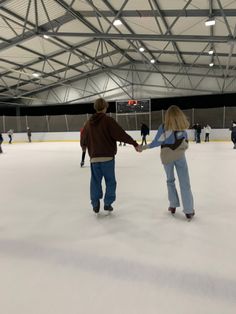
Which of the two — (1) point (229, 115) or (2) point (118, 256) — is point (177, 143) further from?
(1) point (229, 115)

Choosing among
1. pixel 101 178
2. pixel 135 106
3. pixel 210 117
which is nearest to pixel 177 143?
pixel 101 178

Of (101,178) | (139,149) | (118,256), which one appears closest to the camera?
(118,256)

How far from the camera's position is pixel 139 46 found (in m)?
15.6

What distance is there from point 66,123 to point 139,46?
9201 millimetres

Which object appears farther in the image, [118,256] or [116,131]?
[116,131]

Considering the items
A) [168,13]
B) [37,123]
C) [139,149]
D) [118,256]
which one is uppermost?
[168,13]

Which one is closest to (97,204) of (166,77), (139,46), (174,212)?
(174,212)

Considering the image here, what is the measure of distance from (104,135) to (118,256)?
1414 mm

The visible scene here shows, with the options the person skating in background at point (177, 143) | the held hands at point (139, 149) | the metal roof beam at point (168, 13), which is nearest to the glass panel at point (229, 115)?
the metal roof beam at point (168, 13)

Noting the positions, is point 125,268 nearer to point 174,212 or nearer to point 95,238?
point 95,238

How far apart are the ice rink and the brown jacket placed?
83 centimetres

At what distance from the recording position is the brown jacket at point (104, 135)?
10.5 ft

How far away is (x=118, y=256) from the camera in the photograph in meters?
2.34

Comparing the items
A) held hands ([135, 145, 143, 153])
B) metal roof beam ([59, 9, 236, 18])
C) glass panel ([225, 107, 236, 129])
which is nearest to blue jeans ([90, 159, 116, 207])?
held hands ([135, 145, 143, 153])
